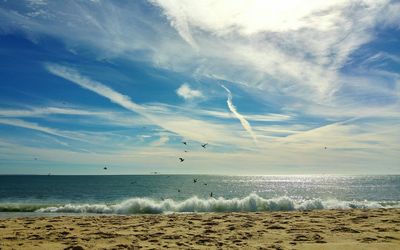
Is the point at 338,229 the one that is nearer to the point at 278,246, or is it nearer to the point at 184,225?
the point at 278,246

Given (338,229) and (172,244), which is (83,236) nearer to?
(172,244)

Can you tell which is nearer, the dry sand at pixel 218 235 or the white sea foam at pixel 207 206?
the dry sand at pixel 218 235

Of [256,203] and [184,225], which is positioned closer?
[184,225]

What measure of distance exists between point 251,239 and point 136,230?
14.2ft

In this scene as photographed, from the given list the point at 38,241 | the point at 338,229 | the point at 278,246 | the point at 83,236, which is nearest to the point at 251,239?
the point at 278,246

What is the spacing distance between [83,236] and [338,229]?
27.8 feet

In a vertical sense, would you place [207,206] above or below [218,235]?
below

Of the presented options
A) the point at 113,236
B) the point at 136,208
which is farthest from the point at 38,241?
the point at 136,208

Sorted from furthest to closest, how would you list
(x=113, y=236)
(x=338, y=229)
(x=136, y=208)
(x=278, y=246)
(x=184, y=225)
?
(x=136, y=208) < (x=184, y=225) < (x=338, y=229) < (x=113, y=236) < (x=278, y=246)

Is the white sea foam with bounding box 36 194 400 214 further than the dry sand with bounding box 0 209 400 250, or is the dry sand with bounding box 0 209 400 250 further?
the white sea foam with bounding box 36 194 400 214

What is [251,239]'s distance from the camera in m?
9.91

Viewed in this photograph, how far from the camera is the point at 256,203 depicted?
2703 centimetres

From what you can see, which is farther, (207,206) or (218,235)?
(207,206)

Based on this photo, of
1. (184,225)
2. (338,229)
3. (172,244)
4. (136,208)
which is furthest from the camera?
(136,208)
